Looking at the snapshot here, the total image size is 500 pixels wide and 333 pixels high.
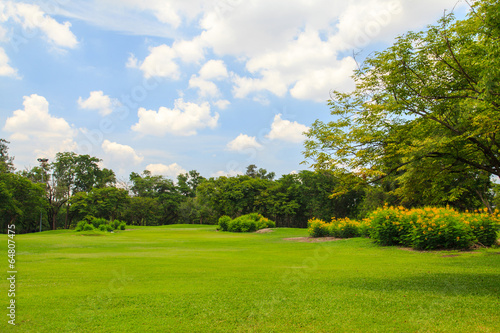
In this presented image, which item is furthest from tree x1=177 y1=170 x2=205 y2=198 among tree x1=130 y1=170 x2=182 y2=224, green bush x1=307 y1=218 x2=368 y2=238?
green bush x1=307 y1=218 x2=368 y2=238

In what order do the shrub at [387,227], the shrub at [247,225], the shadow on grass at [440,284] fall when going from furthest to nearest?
the shrub at [247,225] < the shrub at [387,227] < the shadow on grass at [440,284]

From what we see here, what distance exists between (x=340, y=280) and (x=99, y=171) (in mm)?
67721

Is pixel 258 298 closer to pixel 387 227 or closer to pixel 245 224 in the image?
pixel 387 227

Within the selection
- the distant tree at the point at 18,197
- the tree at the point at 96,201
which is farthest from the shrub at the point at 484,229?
the tree at the point at 96,201

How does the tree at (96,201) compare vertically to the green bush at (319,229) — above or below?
above

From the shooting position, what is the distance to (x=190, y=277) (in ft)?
28.9

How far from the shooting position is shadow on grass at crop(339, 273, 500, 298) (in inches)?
278

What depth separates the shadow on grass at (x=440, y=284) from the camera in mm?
7066

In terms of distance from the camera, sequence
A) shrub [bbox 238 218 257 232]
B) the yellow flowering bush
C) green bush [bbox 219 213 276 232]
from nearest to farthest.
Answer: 1. the yellow flowering bush
2. shrub [bbox 238 218 257 232]
3. green bush [bbox 219 213 276 232]

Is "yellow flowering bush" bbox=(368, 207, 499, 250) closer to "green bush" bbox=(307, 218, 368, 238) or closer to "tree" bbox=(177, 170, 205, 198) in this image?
"green bush" bbox=(307, 218, 368, 238)

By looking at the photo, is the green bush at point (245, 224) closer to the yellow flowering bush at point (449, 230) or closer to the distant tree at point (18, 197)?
the distant tree at point (18, 197)

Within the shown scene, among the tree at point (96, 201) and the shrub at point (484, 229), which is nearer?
the shrub at point (484, 229)

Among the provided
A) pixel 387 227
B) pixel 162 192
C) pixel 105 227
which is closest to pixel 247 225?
pixel 105 227

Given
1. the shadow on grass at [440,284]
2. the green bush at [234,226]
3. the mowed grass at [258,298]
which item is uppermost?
the mowed grass at [258,298]
